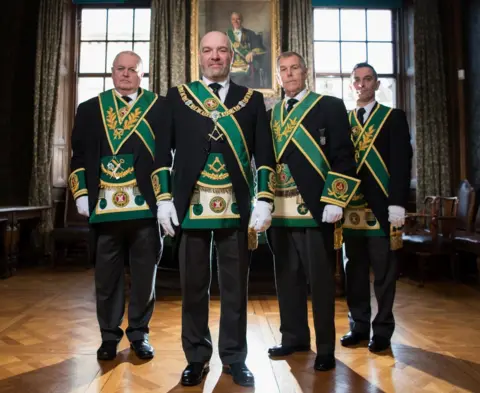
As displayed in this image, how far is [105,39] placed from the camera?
593 cm

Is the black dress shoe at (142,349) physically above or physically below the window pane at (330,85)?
below

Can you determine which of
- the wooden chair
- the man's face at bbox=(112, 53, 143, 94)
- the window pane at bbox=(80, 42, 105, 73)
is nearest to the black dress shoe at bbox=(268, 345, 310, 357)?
the man's face at bbox=(112, 53, 143, 94)

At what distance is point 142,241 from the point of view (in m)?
1.96

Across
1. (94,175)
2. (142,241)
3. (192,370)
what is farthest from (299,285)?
(94,175)

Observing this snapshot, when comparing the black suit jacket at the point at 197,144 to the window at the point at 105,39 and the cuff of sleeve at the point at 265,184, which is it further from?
the window at the point at 105,39

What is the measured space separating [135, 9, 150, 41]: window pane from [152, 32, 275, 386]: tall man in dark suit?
15.3ft

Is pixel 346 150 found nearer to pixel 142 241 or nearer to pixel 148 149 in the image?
pixel 148 149

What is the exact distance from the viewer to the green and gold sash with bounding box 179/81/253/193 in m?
1.66

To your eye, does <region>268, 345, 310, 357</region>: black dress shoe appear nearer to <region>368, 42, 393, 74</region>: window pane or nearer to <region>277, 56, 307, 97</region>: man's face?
<region>277, 56, 307, 97</region>: man's face

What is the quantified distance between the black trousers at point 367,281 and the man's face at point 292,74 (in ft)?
2.51

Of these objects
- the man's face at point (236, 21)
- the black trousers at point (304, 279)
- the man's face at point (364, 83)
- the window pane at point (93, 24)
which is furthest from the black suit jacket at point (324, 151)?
the window pane at point (93, 24)

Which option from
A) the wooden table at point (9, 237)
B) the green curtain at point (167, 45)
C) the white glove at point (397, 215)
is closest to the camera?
the white glove at point (397, 215)

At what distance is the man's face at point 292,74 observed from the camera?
1.87 meters

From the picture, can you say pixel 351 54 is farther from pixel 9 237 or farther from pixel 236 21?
pixel 9 237
